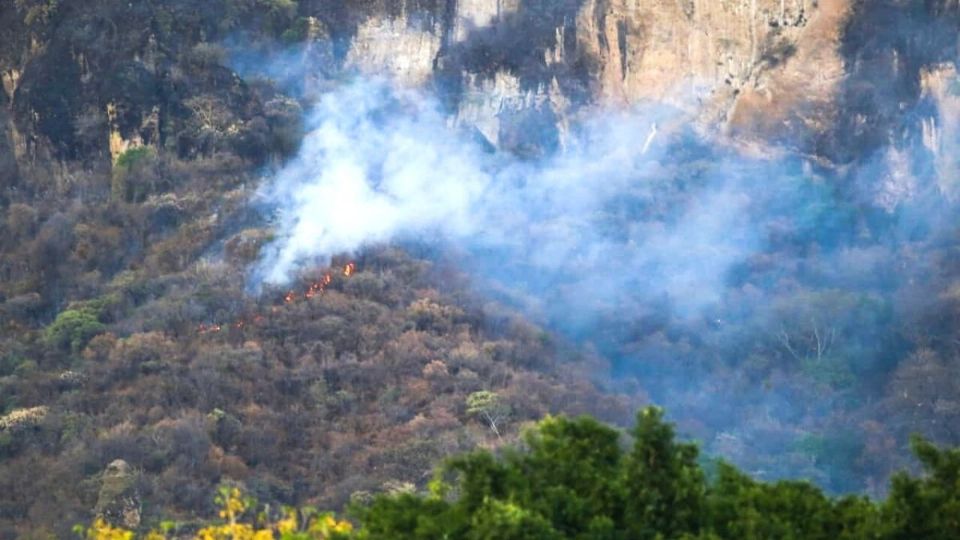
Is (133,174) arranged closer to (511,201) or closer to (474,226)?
(474,226)

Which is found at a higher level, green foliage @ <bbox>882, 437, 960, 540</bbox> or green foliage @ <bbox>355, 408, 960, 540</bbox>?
green foliage @ <bbox>882, 437, 960, 540</bbox>

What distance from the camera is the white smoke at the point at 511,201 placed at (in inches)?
2719

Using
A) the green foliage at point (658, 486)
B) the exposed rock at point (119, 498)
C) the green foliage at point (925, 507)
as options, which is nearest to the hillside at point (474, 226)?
the exposed rock at point (119, 498)

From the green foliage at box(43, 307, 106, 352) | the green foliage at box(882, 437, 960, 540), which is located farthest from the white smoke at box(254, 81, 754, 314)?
the green foliage at box(882, 437, 960, 540)

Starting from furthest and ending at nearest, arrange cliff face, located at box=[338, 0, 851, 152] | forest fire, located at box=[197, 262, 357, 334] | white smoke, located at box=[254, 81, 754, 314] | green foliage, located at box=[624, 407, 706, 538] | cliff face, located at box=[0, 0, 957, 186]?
1. cliff face, located at box=[338, 0, 851, 152]
2. cliff face, located at box=[0, 0, 957, 186]
3. white smoke, located at box=[254, 81, 754, 314]
4. forest fire, located at box=[197, 262, 357, 334]
5. green foliage, located at box=[624, 407, 706, 538]

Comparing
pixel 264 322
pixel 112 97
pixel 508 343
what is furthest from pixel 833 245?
pixel 112 97

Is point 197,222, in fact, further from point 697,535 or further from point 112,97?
point 697,535

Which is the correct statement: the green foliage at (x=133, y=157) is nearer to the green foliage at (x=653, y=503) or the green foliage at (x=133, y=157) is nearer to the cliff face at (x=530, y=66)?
the cliff face at (x=530, y=66)

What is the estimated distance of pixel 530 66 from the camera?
73312 millimetres

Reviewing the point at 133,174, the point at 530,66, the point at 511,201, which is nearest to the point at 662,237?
the point at 511,201

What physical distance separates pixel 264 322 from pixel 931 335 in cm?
1649

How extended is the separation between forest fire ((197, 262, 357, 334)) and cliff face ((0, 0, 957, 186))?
23.2 feet

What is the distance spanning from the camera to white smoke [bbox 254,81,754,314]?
2719 inches

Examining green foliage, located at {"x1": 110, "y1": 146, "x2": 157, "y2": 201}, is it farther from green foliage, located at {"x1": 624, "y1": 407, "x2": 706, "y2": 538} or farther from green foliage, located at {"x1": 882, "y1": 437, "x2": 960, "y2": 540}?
green foliage, located at {"x1": 882, "y1": 437, "x2": 960, "y2": 540}
